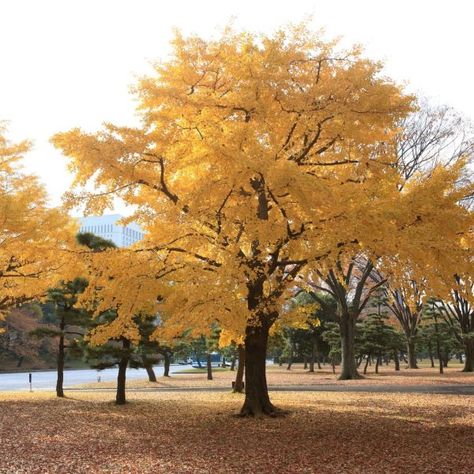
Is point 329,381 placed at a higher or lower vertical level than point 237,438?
lower

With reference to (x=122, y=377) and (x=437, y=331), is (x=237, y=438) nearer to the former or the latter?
(x=122, y=377)

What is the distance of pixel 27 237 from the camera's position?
1400 cm

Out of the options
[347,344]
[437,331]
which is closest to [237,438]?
[347,344]

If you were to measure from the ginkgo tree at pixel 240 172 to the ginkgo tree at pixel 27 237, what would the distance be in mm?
2107

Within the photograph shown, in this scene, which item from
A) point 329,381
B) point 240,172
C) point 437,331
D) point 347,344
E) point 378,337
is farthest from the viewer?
point 437,331

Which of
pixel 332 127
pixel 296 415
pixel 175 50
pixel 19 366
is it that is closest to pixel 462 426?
pixel 296 415

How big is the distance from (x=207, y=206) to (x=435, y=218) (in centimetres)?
440

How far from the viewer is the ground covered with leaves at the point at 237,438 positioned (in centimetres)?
714

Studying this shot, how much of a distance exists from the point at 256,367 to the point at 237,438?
3.27 meters

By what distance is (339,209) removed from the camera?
945 centimetres

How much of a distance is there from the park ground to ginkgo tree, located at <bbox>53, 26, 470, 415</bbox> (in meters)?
2.25

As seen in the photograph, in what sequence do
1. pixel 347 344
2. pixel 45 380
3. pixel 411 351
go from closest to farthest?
pixel 347 344 < pixel 45 380 < pixel 411 351

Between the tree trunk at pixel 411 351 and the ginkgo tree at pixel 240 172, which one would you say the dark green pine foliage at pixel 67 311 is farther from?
the tree trunk at pixel 411 351

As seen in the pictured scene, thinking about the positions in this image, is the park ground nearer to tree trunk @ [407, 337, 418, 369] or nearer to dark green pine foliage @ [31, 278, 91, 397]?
dark green pine foliage @ [31, 278, 91, 397]
